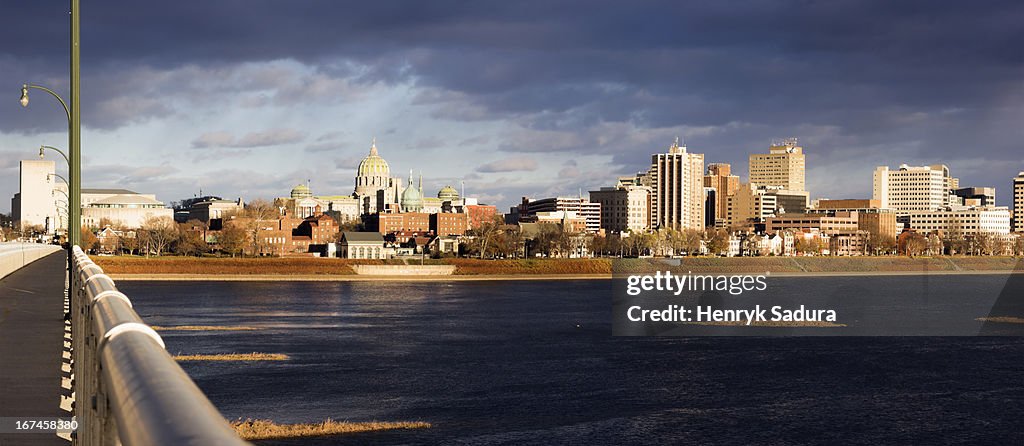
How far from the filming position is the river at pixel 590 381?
3145 cm

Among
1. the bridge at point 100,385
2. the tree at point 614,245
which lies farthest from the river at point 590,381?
the tree at point 614,245

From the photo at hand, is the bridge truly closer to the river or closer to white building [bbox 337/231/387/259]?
the river

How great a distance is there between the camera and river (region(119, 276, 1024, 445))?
103ft

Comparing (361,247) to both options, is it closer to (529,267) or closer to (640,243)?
(529,267)

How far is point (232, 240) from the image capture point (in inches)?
5901

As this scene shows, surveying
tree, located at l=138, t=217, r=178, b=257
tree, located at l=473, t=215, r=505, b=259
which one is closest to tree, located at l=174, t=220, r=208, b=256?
tree, located at l=138, t=217, r=178, b=257

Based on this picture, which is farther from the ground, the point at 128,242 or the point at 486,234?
the point at 486,234

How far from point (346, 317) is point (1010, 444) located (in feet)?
146

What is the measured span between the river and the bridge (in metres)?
13.6

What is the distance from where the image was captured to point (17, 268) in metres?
42.6

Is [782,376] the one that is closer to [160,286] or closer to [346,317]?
[346,317]

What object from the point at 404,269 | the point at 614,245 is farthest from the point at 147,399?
the point at 614,245

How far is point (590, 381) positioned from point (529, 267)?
101471 millimetres

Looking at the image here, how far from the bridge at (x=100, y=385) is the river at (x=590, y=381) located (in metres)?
13.6
